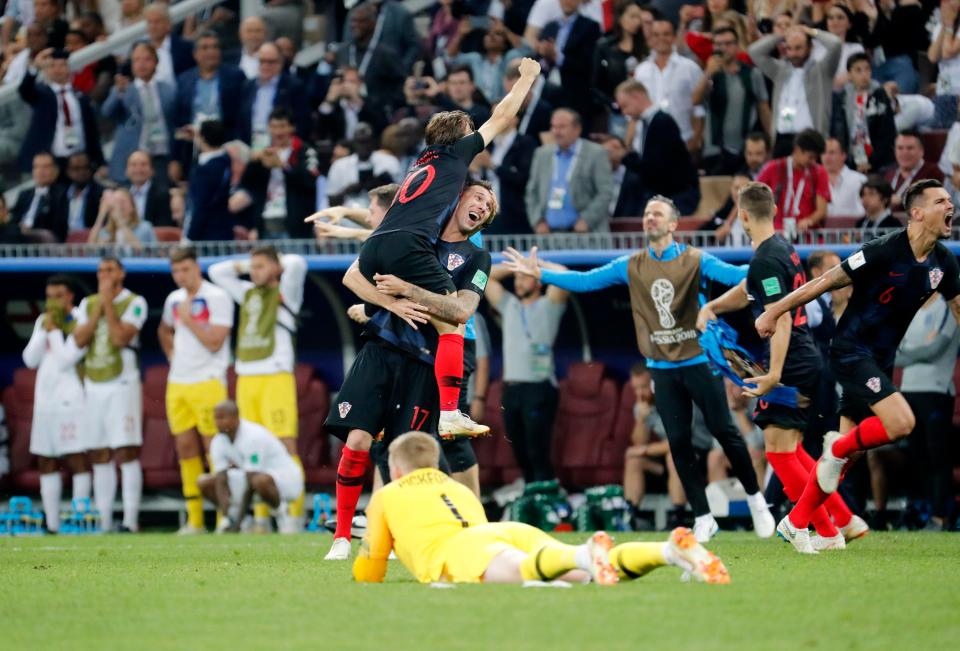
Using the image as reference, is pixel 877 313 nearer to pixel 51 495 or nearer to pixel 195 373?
pixel 195 373

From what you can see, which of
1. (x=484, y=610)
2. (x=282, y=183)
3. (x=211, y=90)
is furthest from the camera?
(x=211, y=90)

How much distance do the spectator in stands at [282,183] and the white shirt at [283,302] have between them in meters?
1.05

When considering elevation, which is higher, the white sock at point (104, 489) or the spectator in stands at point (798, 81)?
the spectator in stands at point (798, 81)

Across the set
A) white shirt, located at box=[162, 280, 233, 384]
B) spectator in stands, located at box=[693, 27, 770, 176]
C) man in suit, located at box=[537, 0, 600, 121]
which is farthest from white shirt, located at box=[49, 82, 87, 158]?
spectator in stands, located at box=[693, 27, 770, 176]

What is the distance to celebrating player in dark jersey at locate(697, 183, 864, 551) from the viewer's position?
10.6 meters

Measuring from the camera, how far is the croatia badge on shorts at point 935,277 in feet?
32.5

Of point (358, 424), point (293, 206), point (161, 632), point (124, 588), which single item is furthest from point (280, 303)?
point (161, 632)

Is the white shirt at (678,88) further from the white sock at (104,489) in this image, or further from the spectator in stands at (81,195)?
the white sock at (104,489)

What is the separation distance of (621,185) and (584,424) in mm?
2313

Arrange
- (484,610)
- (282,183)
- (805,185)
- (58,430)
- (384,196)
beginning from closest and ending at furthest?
1. (484,610)
2. (384,196)
3. (805,185)
4. (58,430)
5. (282,183)

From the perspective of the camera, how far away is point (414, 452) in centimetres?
769

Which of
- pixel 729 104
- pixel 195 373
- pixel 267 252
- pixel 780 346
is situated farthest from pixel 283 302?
pixel 780 346

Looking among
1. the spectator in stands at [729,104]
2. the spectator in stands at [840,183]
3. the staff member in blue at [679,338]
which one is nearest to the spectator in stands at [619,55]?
the spectator in stands at [729,104]

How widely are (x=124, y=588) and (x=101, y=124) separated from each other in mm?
12896
